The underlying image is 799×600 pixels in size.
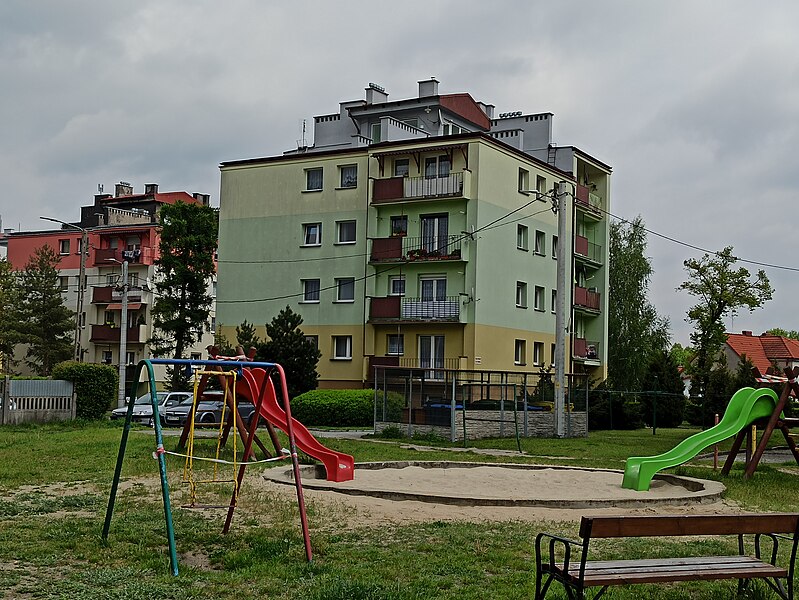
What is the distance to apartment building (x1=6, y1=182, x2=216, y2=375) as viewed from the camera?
233 feet

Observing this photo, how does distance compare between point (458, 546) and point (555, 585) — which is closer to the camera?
point (555, 585)

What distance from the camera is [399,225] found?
5112cm

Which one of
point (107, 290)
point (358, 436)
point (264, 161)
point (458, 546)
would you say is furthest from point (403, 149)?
point (458, 546)

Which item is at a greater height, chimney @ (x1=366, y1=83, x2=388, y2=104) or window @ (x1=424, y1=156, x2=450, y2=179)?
chimney @ (x1=366, y1=83, x2=388, y2=104)

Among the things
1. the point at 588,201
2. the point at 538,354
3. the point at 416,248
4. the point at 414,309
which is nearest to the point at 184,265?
the point at 416,248

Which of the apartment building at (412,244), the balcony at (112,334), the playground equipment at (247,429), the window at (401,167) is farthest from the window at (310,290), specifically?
the playground equipment at (247,429)

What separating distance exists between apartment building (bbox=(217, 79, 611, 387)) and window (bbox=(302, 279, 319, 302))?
0.05 m

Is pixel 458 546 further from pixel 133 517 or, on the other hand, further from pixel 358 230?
pixel 358 230

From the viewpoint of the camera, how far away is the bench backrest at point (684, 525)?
7148 millimetres

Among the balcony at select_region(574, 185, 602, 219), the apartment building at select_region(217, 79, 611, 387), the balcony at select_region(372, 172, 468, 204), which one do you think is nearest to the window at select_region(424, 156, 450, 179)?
the apartment building at select_region(217, 79, 611, 387)

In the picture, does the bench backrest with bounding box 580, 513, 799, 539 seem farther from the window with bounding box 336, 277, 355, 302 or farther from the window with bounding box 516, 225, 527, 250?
the window with bounding box 516, 225, 527, 250

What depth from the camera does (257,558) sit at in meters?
9.44

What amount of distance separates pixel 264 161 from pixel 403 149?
8.80 m

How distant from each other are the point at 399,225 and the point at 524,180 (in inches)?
285
